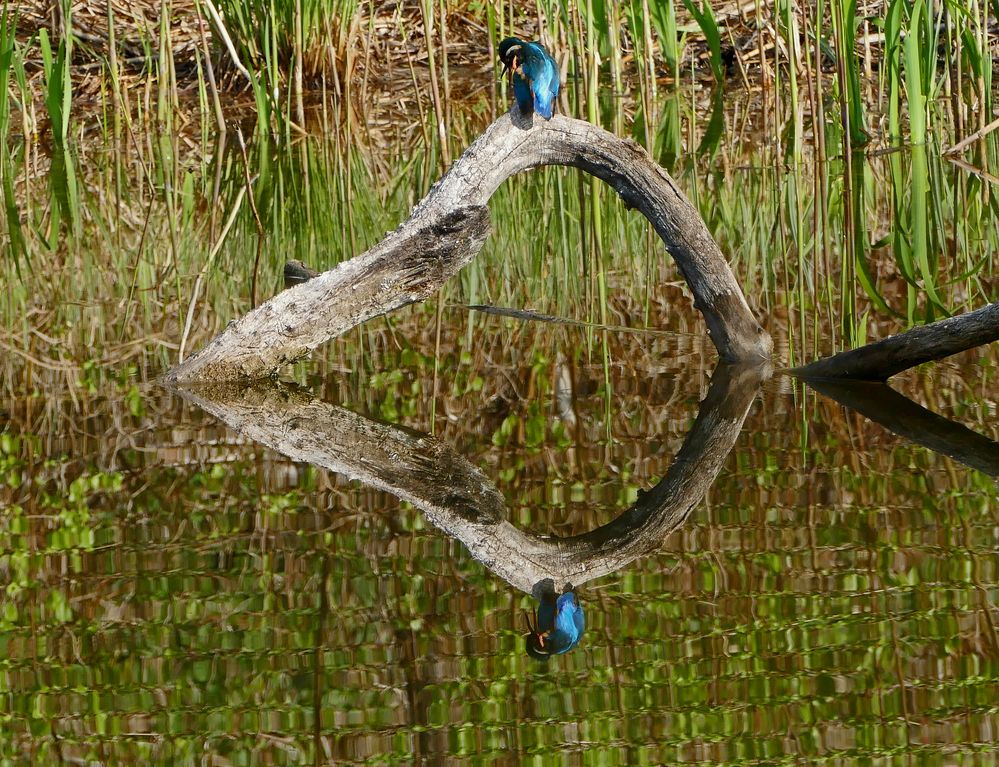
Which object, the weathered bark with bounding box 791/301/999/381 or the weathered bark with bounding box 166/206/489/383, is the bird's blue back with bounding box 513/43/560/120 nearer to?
the weathered bark with bounding box 166/206/489/383

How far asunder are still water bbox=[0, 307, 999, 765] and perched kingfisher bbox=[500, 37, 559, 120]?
1.84 feet

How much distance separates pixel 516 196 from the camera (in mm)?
4934

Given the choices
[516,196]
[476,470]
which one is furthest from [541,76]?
[516,196]

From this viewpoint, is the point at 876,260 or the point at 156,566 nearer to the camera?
the point at 156,566

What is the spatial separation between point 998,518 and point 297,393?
4.84ft

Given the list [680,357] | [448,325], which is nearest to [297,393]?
[448,325]

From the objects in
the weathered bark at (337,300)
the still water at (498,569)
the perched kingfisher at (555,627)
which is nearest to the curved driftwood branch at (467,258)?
the weathered bark at (337,300)

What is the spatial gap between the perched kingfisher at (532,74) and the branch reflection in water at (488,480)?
675 millimetres

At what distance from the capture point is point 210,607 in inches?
76.5

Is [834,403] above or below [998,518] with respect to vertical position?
above

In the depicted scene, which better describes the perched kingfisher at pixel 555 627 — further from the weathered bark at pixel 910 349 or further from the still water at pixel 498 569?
the weathered bark at pixel 910 349

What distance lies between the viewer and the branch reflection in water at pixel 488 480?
2021 mm

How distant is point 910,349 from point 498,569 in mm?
1201

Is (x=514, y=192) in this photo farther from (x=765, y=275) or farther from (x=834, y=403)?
(x=834, y=403)
